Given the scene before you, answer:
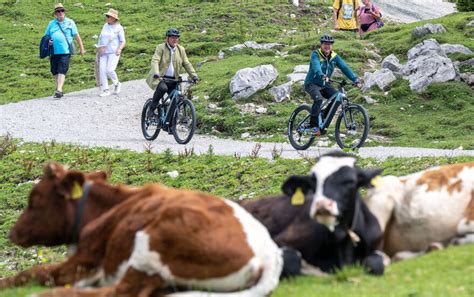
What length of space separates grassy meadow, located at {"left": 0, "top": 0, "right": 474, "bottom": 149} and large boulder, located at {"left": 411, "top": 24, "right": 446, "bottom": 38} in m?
0.32

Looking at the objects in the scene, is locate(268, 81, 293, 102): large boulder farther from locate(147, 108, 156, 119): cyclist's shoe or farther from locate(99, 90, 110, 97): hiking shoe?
locate(99, 90, 110, 97): hiking shoe

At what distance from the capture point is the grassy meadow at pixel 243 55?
2503cm

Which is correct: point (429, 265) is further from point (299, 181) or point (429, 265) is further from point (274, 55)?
point (274, 55)

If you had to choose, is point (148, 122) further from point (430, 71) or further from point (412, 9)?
point (412, 9)

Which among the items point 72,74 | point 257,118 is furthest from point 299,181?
point 72,74

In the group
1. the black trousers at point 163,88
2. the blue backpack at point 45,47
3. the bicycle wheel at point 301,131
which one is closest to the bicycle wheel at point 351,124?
the bicycle wheel at point 301,131

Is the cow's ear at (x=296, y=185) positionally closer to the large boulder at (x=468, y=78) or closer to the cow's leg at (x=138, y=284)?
the cow's leg at (x=138, y=284)

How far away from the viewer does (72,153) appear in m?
21.2

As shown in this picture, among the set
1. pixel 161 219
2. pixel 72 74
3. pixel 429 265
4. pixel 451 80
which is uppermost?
pixel 161 219

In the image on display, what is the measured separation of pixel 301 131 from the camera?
2184 centimetres

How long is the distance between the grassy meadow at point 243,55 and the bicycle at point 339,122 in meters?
0.92

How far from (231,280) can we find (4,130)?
1998 centimetres

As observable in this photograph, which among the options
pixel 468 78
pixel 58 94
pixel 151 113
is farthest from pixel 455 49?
pixel 58 94

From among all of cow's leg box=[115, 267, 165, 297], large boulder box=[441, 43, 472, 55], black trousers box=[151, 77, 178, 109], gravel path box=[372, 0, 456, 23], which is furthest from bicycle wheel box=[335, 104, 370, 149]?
gravel path box=[372, 0, 456, 23]
